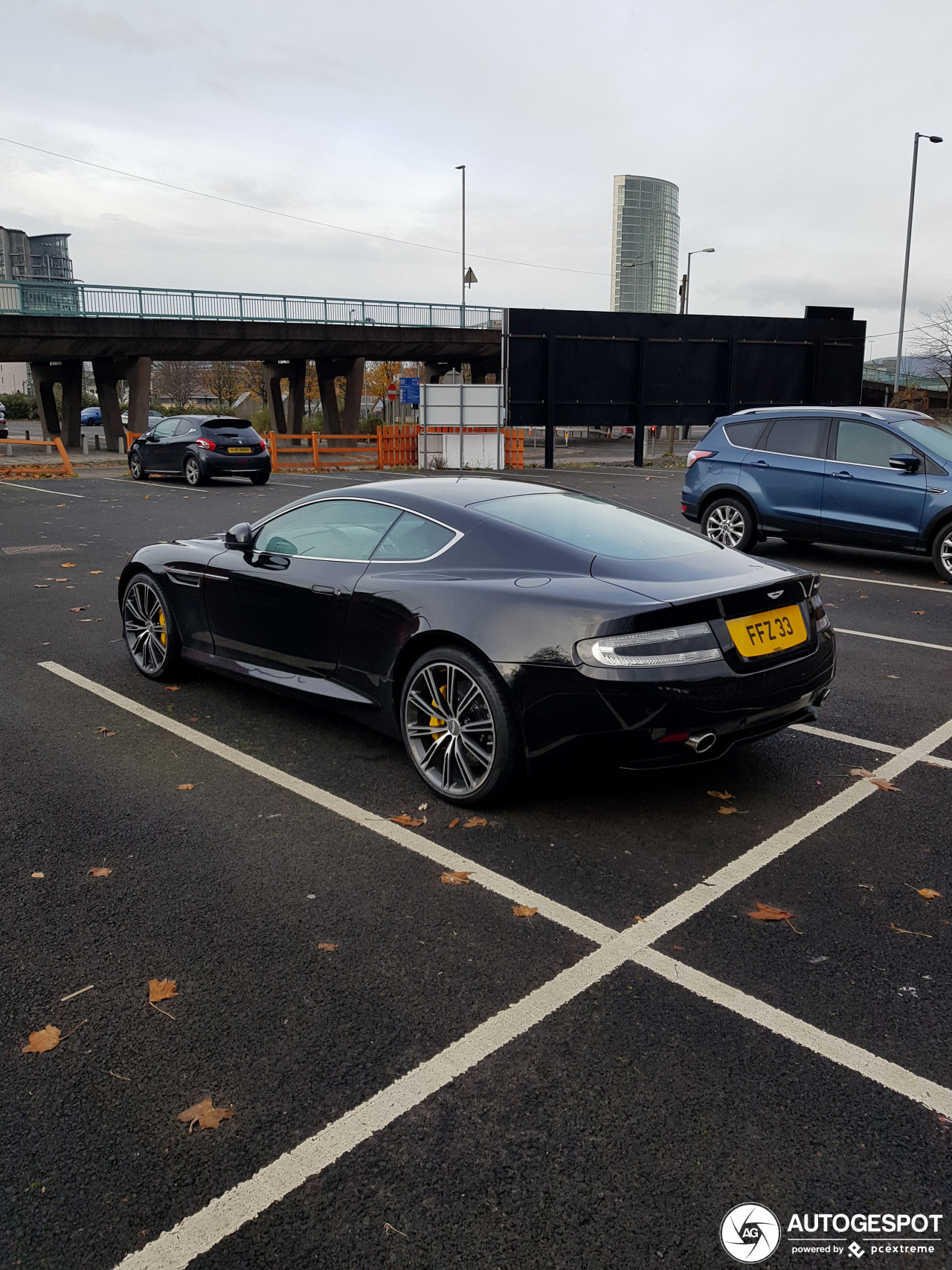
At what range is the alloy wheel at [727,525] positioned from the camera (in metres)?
11.5

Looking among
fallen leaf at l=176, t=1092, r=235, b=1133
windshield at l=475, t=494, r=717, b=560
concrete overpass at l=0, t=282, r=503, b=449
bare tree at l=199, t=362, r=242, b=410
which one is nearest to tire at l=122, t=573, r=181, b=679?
windshield at l=475, t=494, r=717, b=560

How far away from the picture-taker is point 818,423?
10844 mm

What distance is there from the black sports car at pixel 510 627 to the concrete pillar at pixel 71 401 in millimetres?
35416

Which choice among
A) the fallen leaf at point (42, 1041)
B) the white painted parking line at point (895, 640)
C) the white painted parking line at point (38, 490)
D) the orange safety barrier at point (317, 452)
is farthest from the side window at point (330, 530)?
the orange safety barrier at point (317, 452)

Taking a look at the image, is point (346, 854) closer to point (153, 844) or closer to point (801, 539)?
point (153, 844)

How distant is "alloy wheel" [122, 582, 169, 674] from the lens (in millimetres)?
6207

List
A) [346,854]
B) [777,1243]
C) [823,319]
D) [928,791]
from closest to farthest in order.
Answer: [777,1243] < [346,854] < [928,791] < [823,319]

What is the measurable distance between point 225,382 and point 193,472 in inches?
2128

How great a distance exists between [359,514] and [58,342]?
33.7 meters

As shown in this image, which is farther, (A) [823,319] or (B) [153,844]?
(A) [823,319]

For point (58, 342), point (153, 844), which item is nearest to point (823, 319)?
point (58, 342)

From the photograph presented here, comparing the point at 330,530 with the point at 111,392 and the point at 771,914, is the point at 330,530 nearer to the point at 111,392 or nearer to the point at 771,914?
the point at 771,914

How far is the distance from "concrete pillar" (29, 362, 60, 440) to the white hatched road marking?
127 ft

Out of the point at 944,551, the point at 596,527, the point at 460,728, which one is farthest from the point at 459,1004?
the point at 944,551
